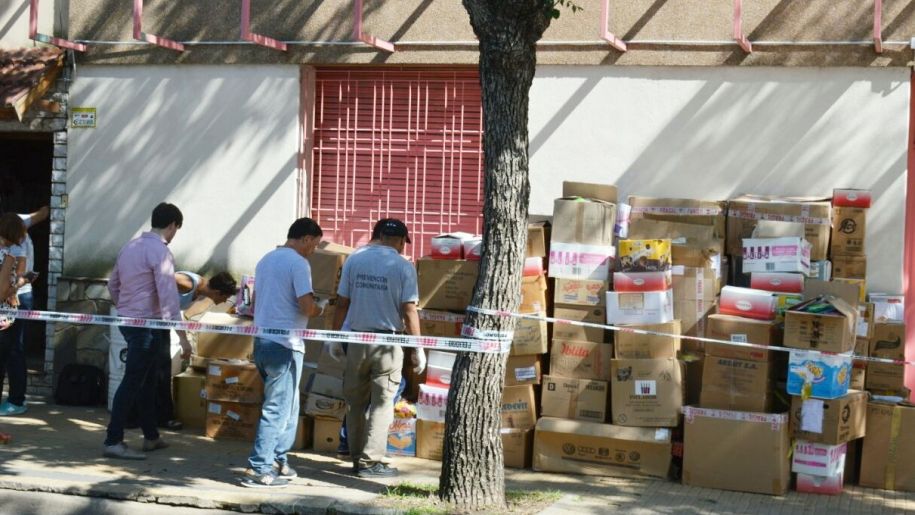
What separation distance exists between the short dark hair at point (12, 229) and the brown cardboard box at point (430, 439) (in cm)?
362

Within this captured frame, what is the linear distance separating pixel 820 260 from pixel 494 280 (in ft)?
9.77

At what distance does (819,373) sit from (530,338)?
207 cm

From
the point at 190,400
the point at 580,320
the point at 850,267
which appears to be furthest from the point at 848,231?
the point at 190,400

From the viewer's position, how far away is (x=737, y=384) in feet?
26.7

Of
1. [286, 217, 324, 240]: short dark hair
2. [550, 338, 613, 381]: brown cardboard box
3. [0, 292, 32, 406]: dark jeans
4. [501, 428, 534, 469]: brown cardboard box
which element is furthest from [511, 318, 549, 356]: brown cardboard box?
[0, 292, 32, 406]: dark jeans

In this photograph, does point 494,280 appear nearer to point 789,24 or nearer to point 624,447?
point 624,447

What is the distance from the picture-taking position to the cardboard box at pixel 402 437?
9016 millimetres

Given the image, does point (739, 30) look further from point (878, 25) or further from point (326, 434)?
point (326, 434)

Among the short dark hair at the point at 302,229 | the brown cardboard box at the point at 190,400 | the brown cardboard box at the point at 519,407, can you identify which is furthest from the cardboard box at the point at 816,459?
the brown cardboard box at the point at 190,400

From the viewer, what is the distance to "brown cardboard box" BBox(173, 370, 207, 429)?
32.6 feet

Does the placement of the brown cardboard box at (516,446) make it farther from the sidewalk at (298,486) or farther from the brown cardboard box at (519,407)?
the sidewalk at (298,486)

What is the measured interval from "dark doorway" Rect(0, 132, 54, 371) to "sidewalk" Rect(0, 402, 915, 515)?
419 centimetres

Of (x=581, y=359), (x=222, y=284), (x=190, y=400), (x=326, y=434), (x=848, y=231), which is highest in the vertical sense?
(x=848, y=231)

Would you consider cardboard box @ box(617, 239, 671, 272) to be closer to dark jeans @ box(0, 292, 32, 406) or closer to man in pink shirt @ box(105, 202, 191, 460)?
man in pink shirt @ box(105, 202, 191, 460)
